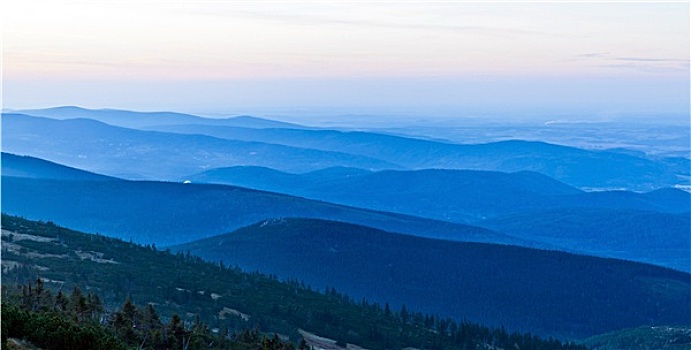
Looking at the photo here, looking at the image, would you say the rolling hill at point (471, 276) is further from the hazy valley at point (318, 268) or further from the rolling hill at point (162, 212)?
the rolling hill at point (162, 212)

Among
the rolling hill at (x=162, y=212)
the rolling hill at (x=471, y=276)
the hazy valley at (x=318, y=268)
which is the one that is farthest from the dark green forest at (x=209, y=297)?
the rolling hill at (x=162, y=212)

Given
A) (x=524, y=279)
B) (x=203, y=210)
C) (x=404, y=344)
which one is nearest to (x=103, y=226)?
(x=203, y=210)

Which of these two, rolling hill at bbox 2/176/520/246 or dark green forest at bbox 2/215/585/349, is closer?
dark green forest at bbox 2/215/585/349

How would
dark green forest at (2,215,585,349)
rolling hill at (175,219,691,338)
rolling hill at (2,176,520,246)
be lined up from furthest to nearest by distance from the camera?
1. rolling hill at (2,176,520,246)
2. rolling hill at (175,219,691,338)
3. dark green forest at (2,215,585,349)

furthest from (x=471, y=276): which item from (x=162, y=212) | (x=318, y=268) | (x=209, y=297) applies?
(x=162, y=212)

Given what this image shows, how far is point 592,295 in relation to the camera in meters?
130

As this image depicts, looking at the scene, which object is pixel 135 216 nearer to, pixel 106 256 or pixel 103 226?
pixel 103 226

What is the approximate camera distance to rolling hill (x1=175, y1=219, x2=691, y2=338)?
119812 millimetres

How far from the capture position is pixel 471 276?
132125mm

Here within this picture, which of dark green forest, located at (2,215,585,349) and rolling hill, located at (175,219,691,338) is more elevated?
dark green forest, located at (2,215,585,349)

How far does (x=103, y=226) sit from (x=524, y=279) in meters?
85.8

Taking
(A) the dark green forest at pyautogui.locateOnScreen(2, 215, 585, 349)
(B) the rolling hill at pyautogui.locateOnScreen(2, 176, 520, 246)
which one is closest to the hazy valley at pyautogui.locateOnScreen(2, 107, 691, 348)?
(A) the dark green forest at pyautogui.locateOnScreen(2, 215, 585, 349)

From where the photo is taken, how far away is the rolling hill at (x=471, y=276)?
120 m

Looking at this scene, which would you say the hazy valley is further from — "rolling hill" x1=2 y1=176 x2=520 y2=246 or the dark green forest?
"rolling hill" x1=2 y1=176 x2=520 y2=246
